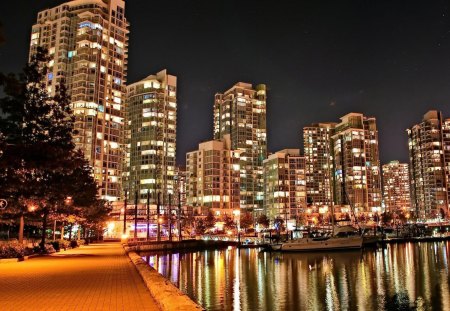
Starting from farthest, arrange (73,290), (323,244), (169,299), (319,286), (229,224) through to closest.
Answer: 1. (229,224)
2. (323,244)
3. (319,286)
4. (73,290)
5. (169,299)

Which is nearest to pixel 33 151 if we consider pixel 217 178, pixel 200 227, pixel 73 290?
pixel 73 290

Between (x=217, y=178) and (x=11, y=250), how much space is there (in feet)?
507

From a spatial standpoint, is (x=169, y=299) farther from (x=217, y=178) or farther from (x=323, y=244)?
(x=217, y=178)

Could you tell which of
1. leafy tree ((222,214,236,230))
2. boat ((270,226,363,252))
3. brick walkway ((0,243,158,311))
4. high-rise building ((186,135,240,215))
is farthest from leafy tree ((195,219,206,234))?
brick walkway ((0,243,158,311))

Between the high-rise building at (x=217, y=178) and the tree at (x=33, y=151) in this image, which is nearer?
the tree at (x=33, y=151)

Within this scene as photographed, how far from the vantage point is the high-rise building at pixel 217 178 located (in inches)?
7372

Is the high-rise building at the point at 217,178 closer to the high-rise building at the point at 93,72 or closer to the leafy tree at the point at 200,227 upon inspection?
the leafy tree at the point at 200,227

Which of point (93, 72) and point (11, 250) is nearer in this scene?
point (11, 250)

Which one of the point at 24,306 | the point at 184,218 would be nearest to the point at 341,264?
the point at 24,306

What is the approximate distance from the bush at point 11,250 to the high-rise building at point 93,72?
11934cm

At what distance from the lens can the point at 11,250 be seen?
3447 cm

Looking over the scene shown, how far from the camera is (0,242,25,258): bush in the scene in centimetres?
3312

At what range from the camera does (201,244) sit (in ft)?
320

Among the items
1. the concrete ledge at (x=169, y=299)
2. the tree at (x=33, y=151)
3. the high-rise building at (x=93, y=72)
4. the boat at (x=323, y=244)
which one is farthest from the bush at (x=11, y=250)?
the high-rise building at (x=93, y=72)
